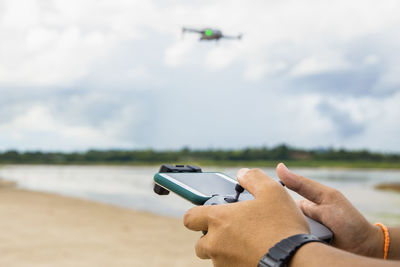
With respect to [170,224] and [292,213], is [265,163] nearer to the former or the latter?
[170,224]

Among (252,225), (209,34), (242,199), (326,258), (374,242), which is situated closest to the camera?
(326,258)

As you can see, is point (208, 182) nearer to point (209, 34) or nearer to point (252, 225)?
point (252, 225)

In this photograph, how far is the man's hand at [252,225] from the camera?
1162 mm

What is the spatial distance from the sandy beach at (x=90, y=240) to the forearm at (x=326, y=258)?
5788mm

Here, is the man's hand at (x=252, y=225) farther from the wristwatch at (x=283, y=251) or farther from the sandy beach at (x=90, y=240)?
the sandy beach at (x=90, y=240)

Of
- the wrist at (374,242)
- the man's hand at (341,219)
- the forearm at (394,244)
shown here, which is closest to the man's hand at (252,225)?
the man's hand at (341,219)

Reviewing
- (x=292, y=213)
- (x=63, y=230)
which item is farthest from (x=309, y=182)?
(x=63, y=230)

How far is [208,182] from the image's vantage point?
162 centimetres

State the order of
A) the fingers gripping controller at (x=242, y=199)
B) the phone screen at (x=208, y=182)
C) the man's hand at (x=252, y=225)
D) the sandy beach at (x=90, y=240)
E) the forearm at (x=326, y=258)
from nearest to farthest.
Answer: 1. the forearm at (x=326, y=258)
2. the man's hand at (x=252, y=225)
3. the fingers gripping controller at (x=242, y=199)
4. the phone screen at (x=208, y=182)
5. the sandy beach at (x=90, y=240)

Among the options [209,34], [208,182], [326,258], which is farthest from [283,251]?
[209,34]

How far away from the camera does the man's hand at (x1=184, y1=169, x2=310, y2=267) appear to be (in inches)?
45.8

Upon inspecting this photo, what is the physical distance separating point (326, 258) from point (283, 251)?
4.4 inches

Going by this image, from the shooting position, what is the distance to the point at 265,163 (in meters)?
56.5

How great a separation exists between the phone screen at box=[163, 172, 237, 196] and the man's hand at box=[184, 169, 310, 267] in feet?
0.80
